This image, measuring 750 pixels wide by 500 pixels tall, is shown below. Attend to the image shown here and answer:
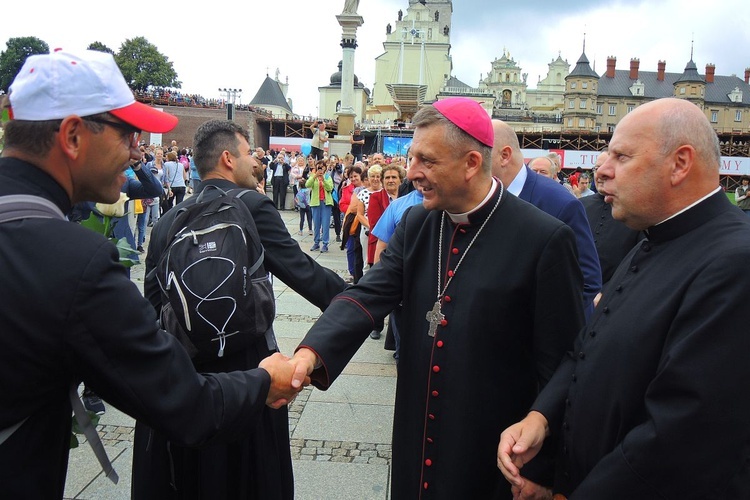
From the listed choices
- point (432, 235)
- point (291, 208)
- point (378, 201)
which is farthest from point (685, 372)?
point (291, 208)

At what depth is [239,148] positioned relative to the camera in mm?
3234

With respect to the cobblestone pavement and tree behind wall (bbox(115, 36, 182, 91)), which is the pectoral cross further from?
tree behind wall (bbox(115, 36, 182, 91))

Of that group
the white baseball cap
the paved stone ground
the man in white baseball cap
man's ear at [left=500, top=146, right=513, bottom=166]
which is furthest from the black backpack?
man's ear at [left=500, top=146, right=513, bottom=166]

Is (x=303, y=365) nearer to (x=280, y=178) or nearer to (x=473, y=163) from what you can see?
(x=473, y=163)

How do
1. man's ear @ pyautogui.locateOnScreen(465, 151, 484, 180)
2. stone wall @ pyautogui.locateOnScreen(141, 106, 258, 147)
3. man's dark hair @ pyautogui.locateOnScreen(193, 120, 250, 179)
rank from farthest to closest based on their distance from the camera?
stone wall @ pyautogui.locateOnScreen(141, 106, 258, 147) → man's dark hair @ pyautogui.locateOnScreen(193, 120, 250, 179) → man's ear @ pyautogui.locateOnScreen(465, 151, 484, 180)

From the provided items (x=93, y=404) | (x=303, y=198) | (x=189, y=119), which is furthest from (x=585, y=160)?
(x=189, y=119)

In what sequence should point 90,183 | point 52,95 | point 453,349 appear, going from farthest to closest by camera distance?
point 453,349, point 90,183, point 52,95

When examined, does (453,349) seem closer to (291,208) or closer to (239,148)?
(239,148)

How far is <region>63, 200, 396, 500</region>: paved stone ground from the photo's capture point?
3.60 meters

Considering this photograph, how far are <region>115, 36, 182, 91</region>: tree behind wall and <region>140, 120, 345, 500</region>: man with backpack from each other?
6673cm

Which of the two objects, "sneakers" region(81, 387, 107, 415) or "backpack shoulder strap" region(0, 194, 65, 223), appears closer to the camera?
"backpack shoulder strap" region(0, 194, 65, 223)

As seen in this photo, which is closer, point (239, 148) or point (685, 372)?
point (685, 372)

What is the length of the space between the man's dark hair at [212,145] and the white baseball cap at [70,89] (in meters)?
1.46

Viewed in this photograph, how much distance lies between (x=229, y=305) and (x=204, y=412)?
84 centimetres
